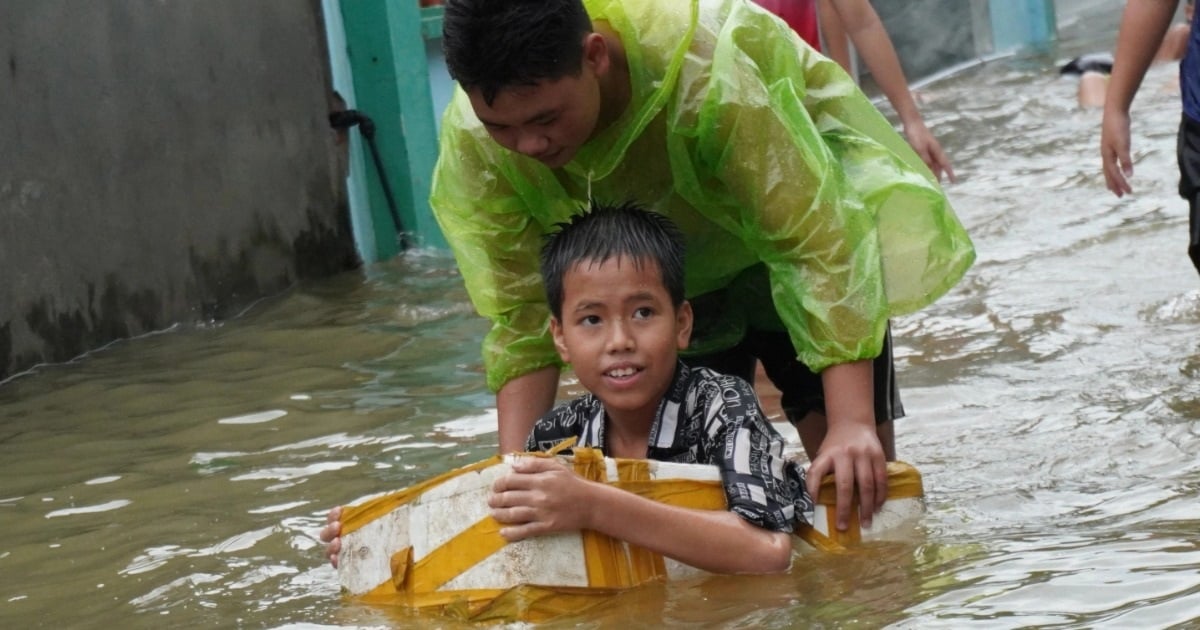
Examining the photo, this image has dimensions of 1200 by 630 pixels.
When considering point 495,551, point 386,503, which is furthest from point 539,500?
point 386,503

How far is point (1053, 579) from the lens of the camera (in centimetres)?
314

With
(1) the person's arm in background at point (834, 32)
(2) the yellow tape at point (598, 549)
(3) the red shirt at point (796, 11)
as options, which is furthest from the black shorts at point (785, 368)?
(3) the red shirt at point (796, 11)

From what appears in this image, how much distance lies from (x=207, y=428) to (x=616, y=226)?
2.40 meters

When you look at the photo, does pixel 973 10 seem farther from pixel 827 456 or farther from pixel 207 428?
pixel 827 456

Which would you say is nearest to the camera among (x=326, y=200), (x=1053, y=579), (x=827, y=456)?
(x=1053, y=579)

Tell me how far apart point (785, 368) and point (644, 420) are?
1.97 feet

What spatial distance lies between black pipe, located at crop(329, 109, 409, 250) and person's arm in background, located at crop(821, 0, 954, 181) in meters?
2.82

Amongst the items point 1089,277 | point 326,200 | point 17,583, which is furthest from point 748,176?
point 326,200

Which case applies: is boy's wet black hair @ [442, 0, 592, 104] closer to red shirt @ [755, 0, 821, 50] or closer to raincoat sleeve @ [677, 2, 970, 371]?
raincoat sleeve @ [677, 2, 970, 371]

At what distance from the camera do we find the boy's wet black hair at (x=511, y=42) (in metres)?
3.18

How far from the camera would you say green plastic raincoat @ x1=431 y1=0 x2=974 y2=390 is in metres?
3.44

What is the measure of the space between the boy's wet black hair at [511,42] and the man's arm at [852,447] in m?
0.81

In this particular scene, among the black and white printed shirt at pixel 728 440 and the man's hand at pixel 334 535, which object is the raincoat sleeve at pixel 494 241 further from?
the man's hand at pixel 334 535

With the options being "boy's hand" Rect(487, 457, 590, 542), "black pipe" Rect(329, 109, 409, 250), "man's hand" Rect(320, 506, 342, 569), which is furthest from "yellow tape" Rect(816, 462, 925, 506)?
"black pipe" Rect(329, 109, 409, 250)
